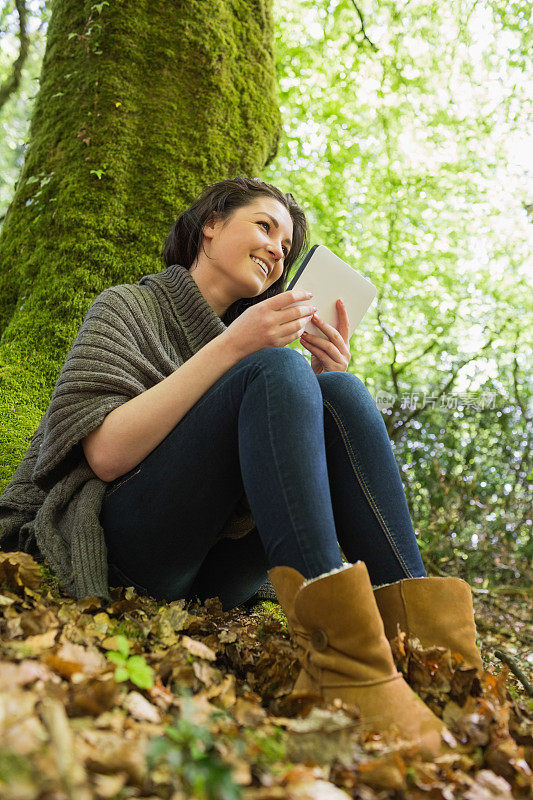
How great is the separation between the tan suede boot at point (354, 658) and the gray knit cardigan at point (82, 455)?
1.75 ft

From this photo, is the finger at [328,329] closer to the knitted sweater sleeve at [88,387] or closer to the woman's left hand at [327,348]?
the woman's left hand at [327,348]

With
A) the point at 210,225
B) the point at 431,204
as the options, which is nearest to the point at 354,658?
the point at 210,225

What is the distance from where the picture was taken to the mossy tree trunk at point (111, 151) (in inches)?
110

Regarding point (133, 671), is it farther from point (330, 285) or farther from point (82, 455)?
point (330, 285)

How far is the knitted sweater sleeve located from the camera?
67.1 inches

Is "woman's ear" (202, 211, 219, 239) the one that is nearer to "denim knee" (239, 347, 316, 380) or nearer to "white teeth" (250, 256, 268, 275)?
"white teeth" (250, 256, 268, 275)

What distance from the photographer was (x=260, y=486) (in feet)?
4.67

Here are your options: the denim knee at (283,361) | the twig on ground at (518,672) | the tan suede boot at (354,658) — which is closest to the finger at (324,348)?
the denim knee at (283,361)

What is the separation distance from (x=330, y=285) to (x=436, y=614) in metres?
1.22

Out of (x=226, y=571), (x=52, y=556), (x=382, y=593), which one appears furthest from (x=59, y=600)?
(x=382, y=593)

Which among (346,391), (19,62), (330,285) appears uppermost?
(19,62)

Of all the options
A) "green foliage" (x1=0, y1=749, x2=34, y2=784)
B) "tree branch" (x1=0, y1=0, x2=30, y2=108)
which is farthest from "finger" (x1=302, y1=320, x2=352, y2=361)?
"tree branch" (x1=0, y1=0, x2=30, y2=108)

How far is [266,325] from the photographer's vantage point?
5.66ft

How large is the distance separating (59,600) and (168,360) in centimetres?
80
